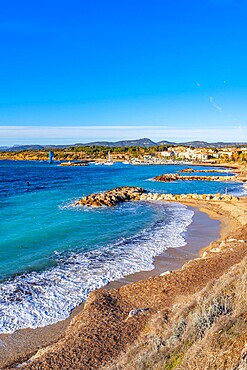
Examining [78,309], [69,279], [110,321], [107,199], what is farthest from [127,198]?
[110,321]

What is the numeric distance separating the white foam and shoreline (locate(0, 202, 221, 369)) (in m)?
0.31

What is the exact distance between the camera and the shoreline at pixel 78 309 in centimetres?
818

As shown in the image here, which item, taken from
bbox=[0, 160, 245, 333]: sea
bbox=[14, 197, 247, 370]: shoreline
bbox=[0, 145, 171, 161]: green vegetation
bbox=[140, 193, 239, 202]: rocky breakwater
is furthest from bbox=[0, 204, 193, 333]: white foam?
bbox=[0, 145, 171, 161]: green vegetation

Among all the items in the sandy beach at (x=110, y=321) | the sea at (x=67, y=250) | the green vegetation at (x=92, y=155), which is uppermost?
the green vegetation at (x=92, y=155)

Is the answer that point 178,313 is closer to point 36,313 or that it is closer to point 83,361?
point 83,361

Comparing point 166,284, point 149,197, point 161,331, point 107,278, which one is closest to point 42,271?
point 107,278

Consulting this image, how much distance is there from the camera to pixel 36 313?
10.1 m

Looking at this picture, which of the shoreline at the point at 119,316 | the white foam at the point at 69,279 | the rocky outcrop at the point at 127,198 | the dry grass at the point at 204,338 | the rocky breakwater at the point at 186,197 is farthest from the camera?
the rocky breakwater at the point at 186,197

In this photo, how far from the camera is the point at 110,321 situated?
336 inches

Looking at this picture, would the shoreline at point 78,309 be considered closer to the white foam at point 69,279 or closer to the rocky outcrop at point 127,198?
the white foam at point 69,279

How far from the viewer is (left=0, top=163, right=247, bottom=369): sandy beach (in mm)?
7012

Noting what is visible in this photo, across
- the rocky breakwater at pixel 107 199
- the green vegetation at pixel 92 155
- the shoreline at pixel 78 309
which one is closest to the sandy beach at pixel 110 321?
the shoreline at pixel 78 309

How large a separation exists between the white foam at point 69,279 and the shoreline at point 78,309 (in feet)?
1.02

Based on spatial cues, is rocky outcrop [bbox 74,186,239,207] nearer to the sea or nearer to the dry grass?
the sea
